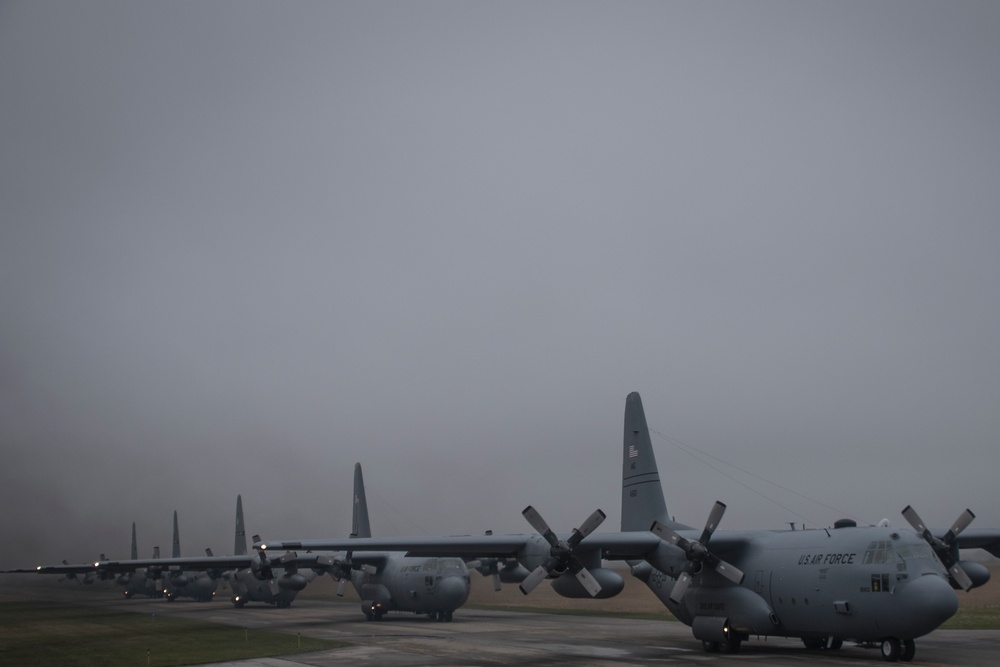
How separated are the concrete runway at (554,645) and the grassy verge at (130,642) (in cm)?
236

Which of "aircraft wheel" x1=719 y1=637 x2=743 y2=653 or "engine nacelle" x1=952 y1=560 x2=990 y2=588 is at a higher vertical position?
"engine nacelle" x1=952 y1=560 x2=990 y2=588

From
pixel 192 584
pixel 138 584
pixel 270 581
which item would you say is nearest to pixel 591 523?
pixel 270 581

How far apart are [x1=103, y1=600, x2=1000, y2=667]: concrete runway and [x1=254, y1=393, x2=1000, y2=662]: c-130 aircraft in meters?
0.94

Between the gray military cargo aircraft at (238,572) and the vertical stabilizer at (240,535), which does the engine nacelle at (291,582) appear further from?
A: the vertical stabilizer at (240,535)

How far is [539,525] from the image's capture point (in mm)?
29188

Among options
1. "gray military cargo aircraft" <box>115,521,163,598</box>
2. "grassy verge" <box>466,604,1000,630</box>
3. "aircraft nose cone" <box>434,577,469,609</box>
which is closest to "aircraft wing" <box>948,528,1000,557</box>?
"grassy verge" <box>466,604,1000,630</box>

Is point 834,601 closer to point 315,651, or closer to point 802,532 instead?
point 802,532

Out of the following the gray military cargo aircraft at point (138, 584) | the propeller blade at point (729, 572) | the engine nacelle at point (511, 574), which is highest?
the propeller blade at point (729, 572)

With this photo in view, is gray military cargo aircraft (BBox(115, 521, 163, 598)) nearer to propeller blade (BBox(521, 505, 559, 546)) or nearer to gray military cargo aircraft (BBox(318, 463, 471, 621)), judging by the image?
gray military cargo aircraft (BBox(318, 463, 471, 621))

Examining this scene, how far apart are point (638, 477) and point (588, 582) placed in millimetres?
7523

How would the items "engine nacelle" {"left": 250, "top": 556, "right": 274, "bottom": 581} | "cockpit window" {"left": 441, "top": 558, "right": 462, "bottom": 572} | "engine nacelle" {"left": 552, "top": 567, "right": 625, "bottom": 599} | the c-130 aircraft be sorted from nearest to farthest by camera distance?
the c-130 aircraft, "engine nacelle" {"left": 552, "top": 567, "right": 625, "bottom": 599}, "engine nacelle" {"left": 250, "top": 556, "right": 274, "bottom": 581}, "cockpit window" {"left": 441, "top": 558, "right": 462, "bottom": 572}

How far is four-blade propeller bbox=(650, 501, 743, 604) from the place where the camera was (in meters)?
28.4

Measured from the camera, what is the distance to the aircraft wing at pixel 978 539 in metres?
32.0

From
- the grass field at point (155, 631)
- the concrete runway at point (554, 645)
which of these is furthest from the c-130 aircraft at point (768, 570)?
the grass field at point (155, 631)
